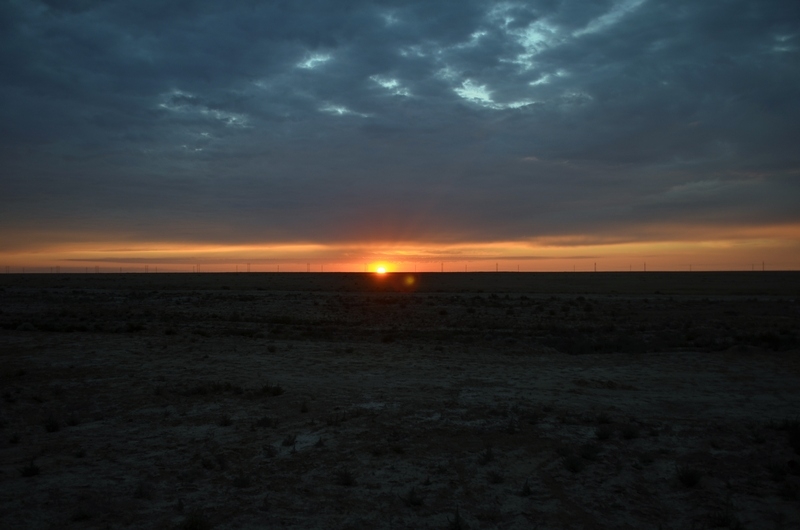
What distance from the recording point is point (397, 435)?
9977 mm

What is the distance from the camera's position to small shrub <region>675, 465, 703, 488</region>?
7.79 metres

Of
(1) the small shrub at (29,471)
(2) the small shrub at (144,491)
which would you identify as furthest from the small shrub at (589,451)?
(1) the small shrub at (29,471)

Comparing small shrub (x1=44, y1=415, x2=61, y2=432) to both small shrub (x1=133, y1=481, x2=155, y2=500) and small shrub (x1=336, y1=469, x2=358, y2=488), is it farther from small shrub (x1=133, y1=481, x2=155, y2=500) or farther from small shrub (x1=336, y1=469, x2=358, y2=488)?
small shrub (x1=336, y1=469, x2=358, y2=488)

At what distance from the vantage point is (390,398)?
41.3 ft

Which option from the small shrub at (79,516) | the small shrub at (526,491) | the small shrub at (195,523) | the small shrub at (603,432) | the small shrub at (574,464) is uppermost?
the small shrub at (603,432)

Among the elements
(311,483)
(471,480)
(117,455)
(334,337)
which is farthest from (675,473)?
(334,337)

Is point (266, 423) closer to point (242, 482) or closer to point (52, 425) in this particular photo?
point (242, 482)

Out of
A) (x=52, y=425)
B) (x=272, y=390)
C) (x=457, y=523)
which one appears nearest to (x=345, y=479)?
(x=457, y=523)

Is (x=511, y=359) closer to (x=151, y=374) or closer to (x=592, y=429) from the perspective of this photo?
(x=592, y=429)

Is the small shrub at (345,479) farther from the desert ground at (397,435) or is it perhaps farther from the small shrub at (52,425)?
the small shrub at (52,425)

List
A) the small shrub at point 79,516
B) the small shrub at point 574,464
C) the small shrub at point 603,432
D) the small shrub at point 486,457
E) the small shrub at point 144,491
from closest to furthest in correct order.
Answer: the small shrub at point 79,516 < the small shrub at point 144,491 < the small shrub at point 574,464 < the small shrub at point 486,457 < the small shrub at point 603,432

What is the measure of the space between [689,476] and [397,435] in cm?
456

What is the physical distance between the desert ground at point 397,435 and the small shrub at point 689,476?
0.13 feet

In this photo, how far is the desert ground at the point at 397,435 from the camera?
721 cm
